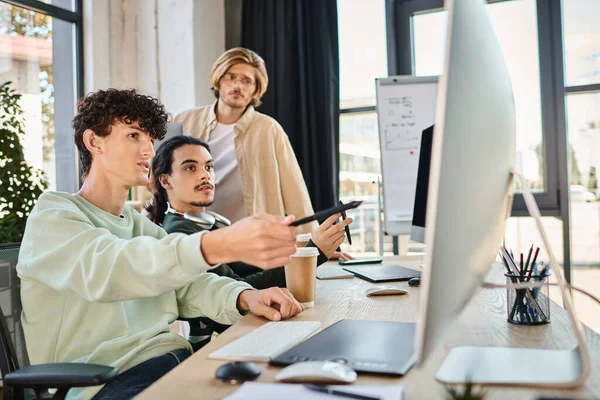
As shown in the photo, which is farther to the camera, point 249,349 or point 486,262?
point 249,349

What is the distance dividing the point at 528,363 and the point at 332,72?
313 centimetres

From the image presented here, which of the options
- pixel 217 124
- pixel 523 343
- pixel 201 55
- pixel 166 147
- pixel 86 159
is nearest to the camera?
pixel 523 343

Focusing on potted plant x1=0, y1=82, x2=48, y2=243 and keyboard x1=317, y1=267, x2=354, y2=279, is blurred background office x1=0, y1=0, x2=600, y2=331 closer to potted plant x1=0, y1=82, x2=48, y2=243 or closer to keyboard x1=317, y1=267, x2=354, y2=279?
potted plant x1=0, y1=82, x2=48, y2=243

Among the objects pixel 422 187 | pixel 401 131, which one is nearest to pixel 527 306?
pixel 422 187

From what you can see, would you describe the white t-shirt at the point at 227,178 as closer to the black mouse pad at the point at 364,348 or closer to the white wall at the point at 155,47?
the white wall at the point at 155,47

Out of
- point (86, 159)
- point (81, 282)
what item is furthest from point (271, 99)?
point (81, 282)

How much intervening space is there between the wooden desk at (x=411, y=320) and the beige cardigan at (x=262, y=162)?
142cm

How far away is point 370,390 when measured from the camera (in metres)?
0.69

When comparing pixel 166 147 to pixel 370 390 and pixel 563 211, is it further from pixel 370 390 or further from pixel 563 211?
pixel 563 211

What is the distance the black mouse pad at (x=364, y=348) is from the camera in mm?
784

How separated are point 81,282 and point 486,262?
733 millimetres

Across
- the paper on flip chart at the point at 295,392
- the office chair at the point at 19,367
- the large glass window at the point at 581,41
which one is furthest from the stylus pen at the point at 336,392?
the large glass window at the point at 581,41

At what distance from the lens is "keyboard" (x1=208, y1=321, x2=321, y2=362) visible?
88 cm

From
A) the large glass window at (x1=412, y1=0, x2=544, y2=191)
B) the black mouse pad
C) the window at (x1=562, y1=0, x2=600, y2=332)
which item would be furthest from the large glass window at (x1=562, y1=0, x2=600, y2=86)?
the black mouse pad
